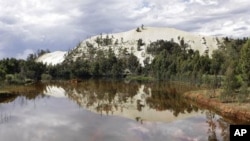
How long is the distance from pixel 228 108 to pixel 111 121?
20.7 meters

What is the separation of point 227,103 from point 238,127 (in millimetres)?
54865

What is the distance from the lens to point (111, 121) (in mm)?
60906

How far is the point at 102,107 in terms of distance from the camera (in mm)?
78250

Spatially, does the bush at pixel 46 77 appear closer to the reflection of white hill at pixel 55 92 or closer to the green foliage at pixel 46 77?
the green foliage at pixel 46 77

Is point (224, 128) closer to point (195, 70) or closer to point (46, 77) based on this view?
point (195, 70)

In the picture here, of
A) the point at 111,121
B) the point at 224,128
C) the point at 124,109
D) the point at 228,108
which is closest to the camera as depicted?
the point at 224,128

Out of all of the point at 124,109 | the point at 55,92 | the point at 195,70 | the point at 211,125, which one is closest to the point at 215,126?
the point at 211,125

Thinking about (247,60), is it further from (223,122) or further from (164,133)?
(164,133)

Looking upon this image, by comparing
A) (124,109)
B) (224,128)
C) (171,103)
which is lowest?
(224,128)

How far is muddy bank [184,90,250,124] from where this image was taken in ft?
182

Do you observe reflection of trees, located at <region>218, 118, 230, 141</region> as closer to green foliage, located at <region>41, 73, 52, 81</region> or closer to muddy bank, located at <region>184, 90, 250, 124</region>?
muddy bank, located at <region>184, 90, 250, 124</region>

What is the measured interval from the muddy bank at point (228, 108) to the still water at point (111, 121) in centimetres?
181

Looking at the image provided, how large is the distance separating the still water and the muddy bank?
1815mm

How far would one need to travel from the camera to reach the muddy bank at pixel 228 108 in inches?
2190
